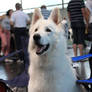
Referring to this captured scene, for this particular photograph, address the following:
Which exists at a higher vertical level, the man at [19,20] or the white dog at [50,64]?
the man at [19,20]

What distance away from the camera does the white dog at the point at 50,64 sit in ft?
10.7

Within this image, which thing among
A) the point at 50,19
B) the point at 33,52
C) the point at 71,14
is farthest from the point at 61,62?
the point at 71,14

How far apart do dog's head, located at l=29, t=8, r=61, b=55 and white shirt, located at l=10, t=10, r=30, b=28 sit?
5.10 metres

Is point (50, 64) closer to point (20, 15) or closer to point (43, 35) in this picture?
point (43, 35)

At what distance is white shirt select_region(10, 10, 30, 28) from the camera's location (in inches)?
340

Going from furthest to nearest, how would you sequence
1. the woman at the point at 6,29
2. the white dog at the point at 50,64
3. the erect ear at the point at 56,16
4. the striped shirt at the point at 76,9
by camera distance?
the woman at the point at 6,29, the striped shirt at the point at 76,9, the erect ear at the point at 56,16, the white dog at the point at 50,64

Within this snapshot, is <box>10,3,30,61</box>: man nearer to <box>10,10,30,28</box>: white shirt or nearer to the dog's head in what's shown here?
<box>10,10,30,28</box>: white shirt

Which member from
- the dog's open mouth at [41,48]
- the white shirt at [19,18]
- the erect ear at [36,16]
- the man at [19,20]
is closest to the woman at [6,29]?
the man at [19,20]

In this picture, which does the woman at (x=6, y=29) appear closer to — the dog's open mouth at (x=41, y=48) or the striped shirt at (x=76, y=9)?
the striped shirt at (x=76, y=9)

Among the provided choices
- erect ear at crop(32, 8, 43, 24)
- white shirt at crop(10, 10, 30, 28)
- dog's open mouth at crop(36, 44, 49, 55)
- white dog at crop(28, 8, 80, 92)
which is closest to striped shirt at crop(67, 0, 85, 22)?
white shirt at crop(10, 10, 30, 28)

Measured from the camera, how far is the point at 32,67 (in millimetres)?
3391

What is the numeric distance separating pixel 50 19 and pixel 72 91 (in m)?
0.97

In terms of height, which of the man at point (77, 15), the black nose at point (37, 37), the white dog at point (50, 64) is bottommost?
the white dog at point (50, 64)

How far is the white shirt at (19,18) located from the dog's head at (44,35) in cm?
510
